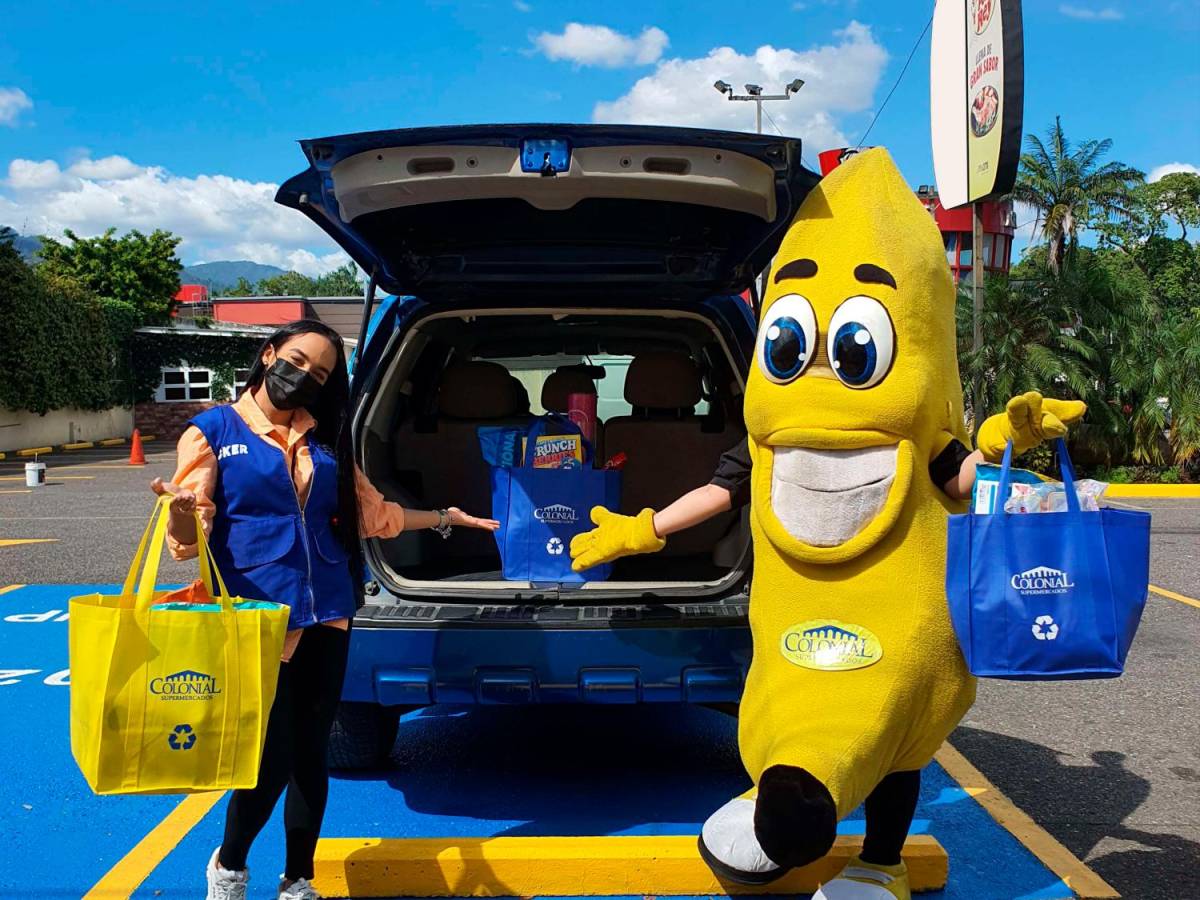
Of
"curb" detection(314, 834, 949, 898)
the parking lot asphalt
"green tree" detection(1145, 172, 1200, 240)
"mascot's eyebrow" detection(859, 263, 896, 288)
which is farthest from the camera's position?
"green tree" detection(1145, 172, 1200, 240)

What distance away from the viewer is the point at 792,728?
241cm

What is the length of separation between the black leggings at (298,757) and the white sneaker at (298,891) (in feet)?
0.05

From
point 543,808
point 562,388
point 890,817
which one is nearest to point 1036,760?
point 890,817

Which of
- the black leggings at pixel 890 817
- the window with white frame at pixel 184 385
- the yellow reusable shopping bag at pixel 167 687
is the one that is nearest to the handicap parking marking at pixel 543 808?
the black leggings at pixel 890 817

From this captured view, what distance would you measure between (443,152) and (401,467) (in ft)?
5.84

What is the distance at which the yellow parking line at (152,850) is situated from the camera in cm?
290

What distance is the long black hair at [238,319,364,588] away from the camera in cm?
266

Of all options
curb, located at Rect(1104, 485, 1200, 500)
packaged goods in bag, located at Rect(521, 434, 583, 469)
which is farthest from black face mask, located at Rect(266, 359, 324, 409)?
curb, located at Rect(1104, 485, 1200, 500)

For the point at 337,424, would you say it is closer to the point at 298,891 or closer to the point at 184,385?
the point at 298,891

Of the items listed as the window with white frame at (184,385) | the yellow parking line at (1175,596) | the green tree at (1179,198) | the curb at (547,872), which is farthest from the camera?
the green tree at (1179,198)

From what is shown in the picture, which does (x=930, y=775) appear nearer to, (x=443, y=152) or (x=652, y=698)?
(x=652, y=698)

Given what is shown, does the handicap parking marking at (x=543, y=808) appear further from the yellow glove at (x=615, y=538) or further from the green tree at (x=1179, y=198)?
the green tree at (x=1179, y=198)

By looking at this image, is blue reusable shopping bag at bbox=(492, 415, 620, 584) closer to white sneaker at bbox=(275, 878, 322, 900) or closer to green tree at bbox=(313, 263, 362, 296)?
white sneaker at bbox=(275, 878, 322, 900)

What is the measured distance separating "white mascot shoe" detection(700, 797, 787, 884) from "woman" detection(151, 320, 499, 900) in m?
1.00
